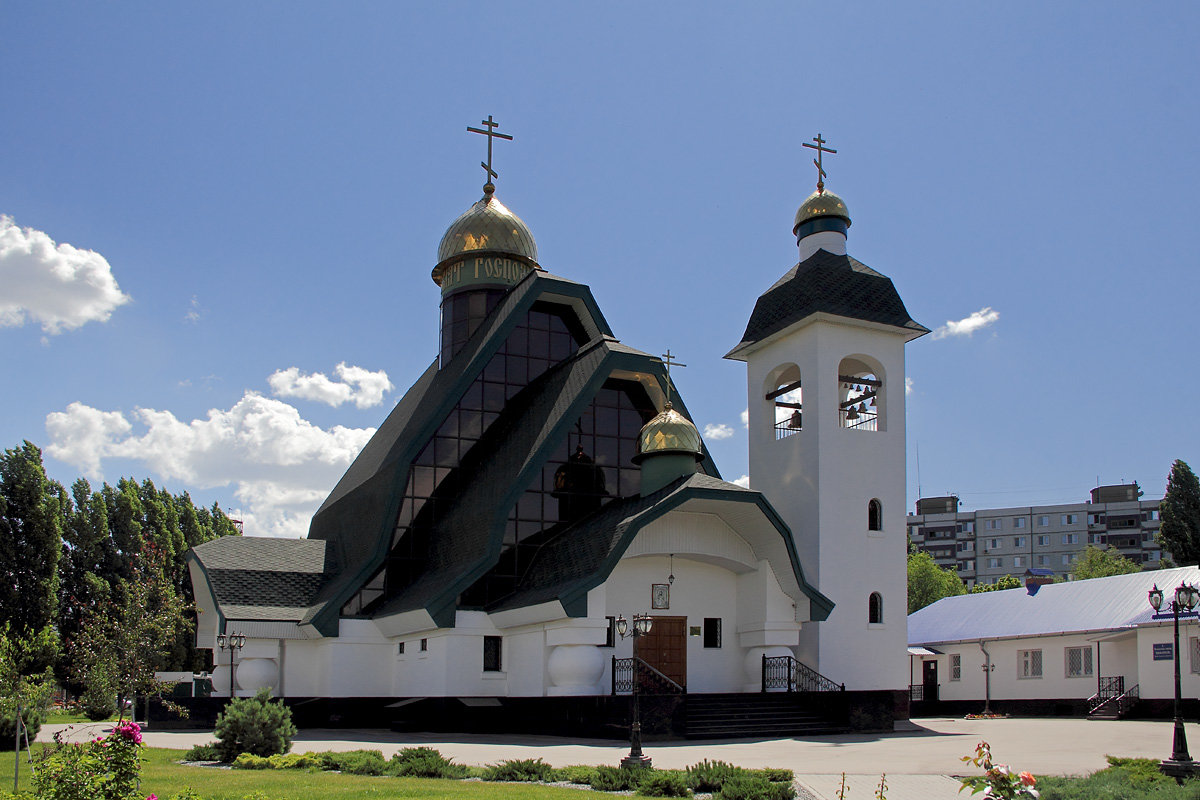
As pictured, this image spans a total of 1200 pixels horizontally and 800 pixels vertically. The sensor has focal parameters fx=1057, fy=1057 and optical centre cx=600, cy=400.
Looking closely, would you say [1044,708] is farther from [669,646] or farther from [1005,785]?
[1005,785]

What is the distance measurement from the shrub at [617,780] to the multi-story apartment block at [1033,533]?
243ft

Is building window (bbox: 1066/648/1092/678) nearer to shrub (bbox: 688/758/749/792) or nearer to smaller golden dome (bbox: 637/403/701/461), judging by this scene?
smaller golden dome (bbox: 637/403/701/461)

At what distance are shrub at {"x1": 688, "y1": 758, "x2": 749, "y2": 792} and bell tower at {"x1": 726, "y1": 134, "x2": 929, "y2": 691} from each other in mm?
11381

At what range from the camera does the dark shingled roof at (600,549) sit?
62.3 feet

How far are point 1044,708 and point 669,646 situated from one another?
1453 centimetres

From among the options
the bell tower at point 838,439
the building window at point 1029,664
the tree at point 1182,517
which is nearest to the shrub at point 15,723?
the bell tower at point 838,439

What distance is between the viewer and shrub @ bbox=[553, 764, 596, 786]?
37.8ft

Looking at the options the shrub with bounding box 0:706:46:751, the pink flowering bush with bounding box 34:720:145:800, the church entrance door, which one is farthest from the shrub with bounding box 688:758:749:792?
the church entrance door

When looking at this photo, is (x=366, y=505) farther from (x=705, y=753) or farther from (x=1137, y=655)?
(x=1137, y=655)

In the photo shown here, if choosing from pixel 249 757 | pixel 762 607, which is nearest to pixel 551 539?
pixel 762 607

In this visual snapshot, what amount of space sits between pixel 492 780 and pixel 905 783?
15.0 feet

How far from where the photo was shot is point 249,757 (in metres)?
13.8

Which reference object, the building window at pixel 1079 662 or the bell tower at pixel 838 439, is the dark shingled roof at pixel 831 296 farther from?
the building window at pixel 1079 662

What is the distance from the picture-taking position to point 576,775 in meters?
11.7
